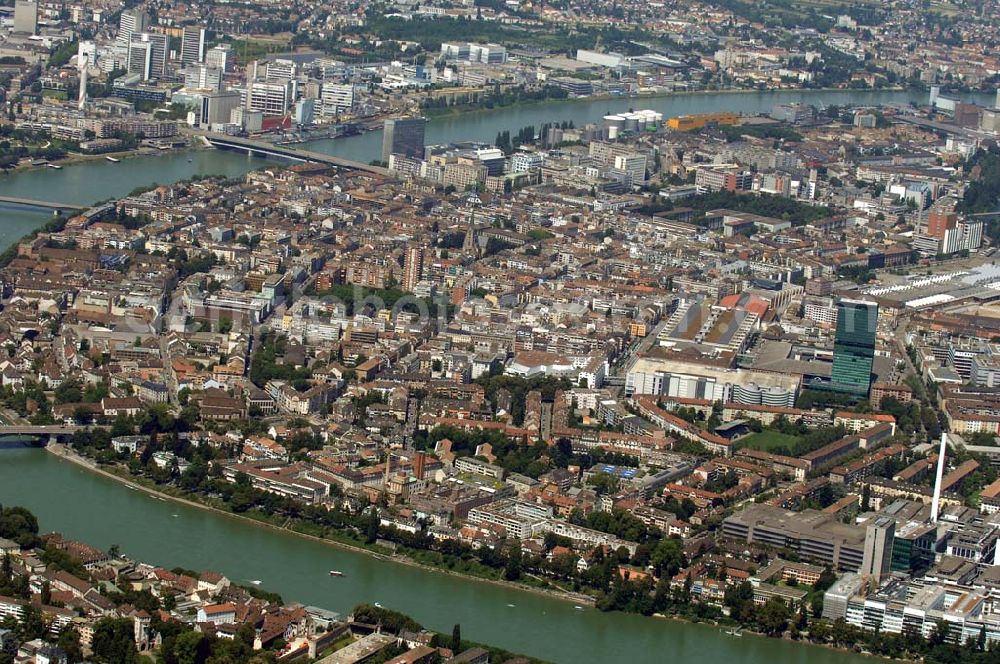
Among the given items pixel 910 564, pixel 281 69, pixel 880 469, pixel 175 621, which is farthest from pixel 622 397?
pixel 281 69

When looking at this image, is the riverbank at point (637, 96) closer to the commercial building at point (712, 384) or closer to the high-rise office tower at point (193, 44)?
the high-rise office tower at point (193, 44)

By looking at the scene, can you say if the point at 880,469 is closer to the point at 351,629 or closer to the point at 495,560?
the point at 495,560

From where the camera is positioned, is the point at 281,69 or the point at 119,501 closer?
the point at 119,501

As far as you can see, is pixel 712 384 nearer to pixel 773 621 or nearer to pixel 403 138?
pixel 773 621

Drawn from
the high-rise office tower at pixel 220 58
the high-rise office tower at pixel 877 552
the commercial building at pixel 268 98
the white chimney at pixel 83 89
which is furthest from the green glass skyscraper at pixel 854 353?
the high-rise office tower at pixel 220 58

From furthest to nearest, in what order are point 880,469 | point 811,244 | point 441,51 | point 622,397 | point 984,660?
1. point 441,51
2. point 811,244
3. point 622,397
4. point 880,469
5. point 984,660
